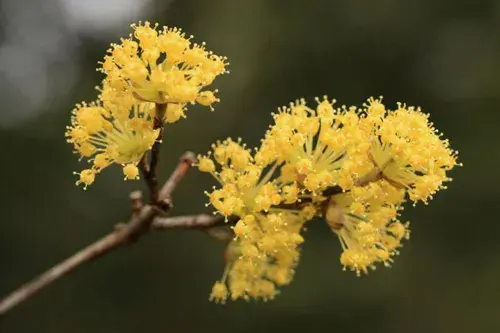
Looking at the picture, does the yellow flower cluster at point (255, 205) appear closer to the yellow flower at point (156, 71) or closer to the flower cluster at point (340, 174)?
the flower cluster at point (340, 174)

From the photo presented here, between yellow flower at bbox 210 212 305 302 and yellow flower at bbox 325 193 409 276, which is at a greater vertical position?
yellow flower at bbox 325 193 409 276

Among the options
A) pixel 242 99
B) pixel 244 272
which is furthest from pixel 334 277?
pixel 244 272

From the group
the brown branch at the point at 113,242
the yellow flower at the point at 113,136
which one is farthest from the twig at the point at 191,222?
the yellow flower at the point at 113,136

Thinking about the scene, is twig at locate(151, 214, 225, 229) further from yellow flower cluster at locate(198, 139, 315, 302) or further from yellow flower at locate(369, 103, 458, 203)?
yellow flower at locate(369, 103, 458, 203)

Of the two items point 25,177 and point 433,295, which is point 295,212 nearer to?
point 433,295

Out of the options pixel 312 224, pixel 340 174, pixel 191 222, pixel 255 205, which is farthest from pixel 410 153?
pixel 312 224

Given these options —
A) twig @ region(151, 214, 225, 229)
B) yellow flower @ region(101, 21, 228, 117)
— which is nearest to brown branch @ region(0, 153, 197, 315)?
twig @ region(151, 214, 225, 229)
